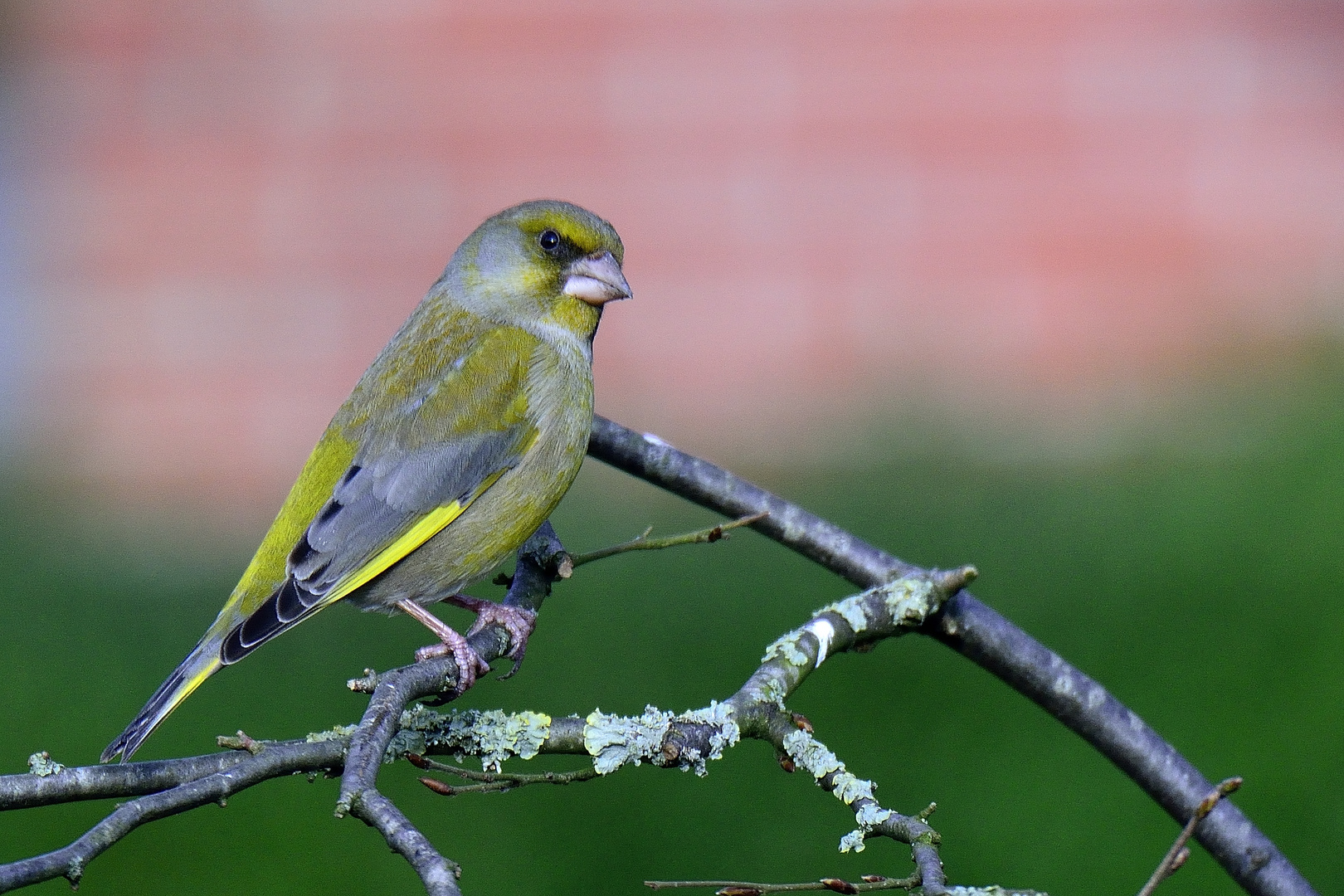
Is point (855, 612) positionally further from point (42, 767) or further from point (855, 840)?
point (42, 767)

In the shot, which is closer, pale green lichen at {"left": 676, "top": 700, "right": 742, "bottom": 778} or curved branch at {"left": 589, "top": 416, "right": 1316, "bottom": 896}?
pale green lichen at {"left": 676, "top": 700, "right": 742, "bottom": 778}

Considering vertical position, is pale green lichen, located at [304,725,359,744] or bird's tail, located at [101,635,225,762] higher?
pale green lichen, located at [304,725,359,744]

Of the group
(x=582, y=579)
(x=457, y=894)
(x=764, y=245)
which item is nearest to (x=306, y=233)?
(x=764, y=245)


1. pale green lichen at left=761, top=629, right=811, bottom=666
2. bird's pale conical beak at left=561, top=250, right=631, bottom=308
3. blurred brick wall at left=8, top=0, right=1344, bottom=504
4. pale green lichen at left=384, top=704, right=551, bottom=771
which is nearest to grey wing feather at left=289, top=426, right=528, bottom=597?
bird's pale conical beak at left=561, top=250, right=631, bottom=308

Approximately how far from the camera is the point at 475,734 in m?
2.54

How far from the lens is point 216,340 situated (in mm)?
7918

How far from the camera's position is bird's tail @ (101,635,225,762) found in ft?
9.78

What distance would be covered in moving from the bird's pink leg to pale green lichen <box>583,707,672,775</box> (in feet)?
0.99

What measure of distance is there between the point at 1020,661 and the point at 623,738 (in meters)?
0.88

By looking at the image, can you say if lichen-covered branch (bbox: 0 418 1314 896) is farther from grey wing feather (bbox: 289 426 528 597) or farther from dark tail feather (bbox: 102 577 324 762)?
dark tail feather (bbox: 102 577 324 762)

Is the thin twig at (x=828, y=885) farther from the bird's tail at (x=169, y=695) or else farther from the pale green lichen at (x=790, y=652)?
the bird's tail at (x=169, y=695)

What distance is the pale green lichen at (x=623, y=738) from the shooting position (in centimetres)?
231

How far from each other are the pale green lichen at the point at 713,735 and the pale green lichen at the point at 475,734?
0.81ft

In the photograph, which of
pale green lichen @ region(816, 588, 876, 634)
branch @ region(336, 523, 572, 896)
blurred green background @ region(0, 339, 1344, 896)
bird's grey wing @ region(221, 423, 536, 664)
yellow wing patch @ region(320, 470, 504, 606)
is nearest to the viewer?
branch @ region(336, 523, 572, 896)
